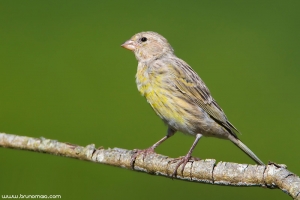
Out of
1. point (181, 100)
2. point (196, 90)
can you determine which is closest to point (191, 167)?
point (181, 100)

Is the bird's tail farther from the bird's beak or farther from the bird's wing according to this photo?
the bird's beak

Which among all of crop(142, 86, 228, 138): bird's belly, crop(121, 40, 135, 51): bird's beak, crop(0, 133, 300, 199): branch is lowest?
crop(0, 133, 300, 199): branch

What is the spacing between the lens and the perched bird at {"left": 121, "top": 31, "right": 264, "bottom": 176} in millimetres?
4312

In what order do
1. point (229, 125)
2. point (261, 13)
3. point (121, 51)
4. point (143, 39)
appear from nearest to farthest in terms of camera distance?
point (229, 125), point (143, 39), point (121, 51), point (261, 13)

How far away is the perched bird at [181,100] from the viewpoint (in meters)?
4.31

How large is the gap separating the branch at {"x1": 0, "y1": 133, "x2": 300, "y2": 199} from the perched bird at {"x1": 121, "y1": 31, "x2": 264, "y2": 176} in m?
0.63

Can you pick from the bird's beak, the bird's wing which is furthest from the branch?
the bird's beak

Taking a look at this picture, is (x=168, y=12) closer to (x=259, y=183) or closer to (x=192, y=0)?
(x=192, y=0)

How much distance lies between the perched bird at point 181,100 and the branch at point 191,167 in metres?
0.63

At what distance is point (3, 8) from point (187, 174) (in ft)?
11.1

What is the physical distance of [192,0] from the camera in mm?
5980

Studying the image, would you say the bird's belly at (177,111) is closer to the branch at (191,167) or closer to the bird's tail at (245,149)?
the bird's tail at (245,149)

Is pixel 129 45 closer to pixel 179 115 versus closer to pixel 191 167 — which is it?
pixel 179 115

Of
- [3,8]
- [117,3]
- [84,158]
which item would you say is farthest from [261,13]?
[84,158]
